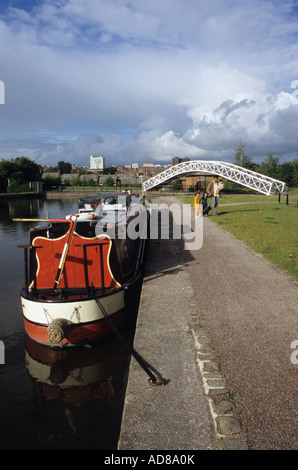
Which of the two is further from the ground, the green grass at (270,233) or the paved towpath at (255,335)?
the green grass at (270,233)

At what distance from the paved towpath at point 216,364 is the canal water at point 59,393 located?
94 centimetres

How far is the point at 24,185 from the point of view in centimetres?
6475

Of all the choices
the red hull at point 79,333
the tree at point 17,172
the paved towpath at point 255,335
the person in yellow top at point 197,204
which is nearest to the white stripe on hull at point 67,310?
the red hull at point 79,333

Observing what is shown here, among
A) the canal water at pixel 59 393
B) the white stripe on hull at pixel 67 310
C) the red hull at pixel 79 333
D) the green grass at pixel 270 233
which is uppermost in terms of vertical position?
the green grass at pixel 270 233

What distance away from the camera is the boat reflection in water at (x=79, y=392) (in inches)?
171

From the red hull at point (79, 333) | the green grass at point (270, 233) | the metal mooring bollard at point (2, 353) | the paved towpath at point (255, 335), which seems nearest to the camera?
the paved towpath at point (255, 335)

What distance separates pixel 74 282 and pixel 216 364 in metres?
3.68

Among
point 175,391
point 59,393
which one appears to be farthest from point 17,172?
point 175,391

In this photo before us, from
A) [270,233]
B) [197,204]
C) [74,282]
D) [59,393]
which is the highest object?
[197,204]

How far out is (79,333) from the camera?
611 cm

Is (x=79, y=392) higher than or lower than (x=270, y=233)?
lower

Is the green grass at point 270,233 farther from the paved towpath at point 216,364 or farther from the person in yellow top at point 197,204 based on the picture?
the paved towpath at point 216,364

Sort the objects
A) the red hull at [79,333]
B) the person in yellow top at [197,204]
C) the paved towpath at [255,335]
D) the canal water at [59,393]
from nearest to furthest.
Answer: the paved towpath at [255,335], the canal water at [59,393], the red hull at [79,333], the person in yellow top at [197,204]

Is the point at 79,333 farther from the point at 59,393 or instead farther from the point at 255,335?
the point at 255,335
